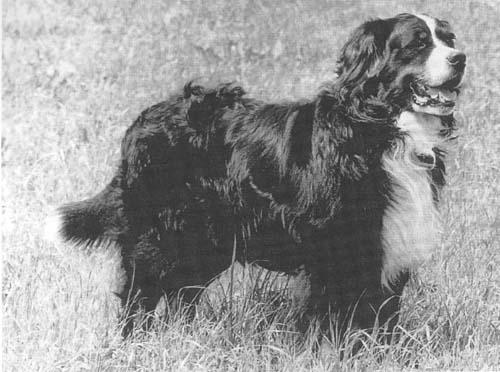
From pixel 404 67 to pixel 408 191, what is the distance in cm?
50

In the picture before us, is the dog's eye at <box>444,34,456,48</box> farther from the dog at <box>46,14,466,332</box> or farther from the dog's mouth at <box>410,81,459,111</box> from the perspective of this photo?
the dog's mouth at <box>410,81,459,111</box>

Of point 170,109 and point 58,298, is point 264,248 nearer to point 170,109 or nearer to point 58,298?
point 170,109

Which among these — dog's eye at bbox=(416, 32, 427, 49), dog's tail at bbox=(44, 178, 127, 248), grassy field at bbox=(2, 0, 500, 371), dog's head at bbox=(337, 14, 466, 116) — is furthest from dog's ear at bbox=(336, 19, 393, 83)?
dog's tail at bbox=(44, 178, 127, 248)

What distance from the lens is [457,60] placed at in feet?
9.30

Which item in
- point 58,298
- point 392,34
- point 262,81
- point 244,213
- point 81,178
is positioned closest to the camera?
point 392,34

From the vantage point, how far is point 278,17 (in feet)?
17.5

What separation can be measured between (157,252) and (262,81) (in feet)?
7.35

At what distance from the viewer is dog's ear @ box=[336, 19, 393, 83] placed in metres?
2.93

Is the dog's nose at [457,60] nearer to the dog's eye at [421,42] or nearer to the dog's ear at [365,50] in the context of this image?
the dog's eye at [421,42]

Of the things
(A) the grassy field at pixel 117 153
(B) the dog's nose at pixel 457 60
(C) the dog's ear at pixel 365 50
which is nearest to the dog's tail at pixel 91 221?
(A) the grassy field at pixel 117 153

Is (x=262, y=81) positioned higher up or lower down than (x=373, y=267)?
higher up

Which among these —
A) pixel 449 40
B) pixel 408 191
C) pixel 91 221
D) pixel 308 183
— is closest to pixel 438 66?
pixel 449 40

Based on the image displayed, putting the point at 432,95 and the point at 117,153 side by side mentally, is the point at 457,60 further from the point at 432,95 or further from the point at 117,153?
the point at 117,153

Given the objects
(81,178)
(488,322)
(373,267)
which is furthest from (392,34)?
(81,178)
